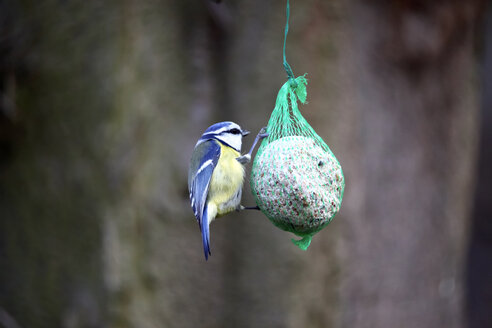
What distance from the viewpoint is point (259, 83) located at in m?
3.08

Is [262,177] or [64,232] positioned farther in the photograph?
[64,232]

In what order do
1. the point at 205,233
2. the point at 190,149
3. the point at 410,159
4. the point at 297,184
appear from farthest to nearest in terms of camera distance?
1. the point at 410,159
2. the point at 190,149
3. the point at 205,233
4. the point at 297,184

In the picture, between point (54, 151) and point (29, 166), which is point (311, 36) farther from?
point (29, 166)

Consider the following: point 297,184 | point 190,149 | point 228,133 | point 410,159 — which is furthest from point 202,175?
point 410,159

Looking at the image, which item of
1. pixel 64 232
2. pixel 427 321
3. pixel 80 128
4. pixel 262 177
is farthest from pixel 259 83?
pixel 427 321

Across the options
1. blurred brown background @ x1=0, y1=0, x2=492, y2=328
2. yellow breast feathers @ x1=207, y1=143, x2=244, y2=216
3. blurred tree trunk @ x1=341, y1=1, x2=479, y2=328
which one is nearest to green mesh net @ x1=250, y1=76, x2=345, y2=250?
yellow breast feathers @ x1=207, y1=143, x2=244, y2=216

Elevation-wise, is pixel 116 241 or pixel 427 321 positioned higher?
pixel 116 241

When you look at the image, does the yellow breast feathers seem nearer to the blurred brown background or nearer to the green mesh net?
the green mesh net

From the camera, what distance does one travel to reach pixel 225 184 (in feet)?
6.64

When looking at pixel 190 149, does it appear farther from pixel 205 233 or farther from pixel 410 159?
pixel 410 159

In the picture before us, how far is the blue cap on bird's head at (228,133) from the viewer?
6.73ft

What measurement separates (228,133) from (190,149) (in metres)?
1.12

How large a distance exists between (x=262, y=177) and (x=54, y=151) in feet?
6.55

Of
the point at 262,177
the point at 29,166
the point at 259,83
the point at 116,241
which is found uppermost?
the point at 259,83
